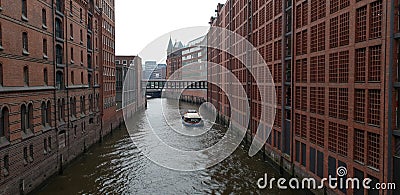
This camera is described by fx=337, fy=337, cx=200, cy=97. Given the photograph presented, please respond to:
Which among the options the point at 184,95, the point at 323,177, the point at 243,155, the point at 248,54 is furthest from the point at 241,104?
the point at 184,95

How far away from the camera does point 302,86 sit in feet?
78.7

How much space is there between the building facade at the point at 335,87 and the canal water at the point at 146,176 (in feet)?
9.22

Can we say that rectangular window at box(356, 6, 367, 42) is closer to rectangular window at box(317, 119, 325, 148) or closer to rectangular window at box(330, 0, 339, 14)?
rectangular window at box(330, 0, 339, 14)

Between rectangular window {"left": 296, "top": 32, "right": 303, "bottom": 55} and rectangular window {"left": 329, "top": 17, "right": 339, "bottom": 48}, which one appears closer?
rectangular window {"left": 329, "top": 17, "right": 339, "bottom": 48}

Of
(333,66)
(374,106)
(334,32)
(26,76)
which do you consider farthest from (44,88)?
(374,106)

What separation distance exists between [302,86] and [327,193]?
7704 millimetres

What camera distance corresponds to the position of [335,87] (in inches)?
749

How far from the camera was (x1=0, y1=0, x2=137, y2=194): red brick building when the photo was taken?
63.1ft

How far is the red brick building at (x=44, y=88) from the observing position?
19219 mm

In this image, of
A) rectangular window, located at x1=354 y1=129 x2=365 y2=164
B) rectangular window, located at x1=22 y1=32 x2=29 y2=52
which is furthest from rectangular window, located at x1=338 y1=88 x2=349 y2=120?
rectangular window, located at x1=22 y1=32 x2=29 y2=52

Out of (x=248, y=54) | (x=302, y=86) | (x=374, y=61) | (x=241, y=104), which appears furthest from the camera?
(x=241, y=104)

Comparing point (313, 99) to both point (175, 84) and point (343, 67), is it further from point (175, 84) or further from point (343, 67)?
point (175, 84)

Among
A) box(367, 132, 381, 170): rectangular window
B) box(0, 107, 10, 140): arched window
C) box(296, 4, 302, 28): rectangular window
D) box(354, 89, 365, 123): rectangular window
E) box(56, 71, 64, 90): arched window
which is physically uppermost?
box(296, 4, 302, 28): rectangular window

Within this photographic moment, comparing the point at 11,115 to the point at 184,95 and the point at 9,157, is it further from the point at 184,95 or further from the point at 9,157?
the point at 184,95
